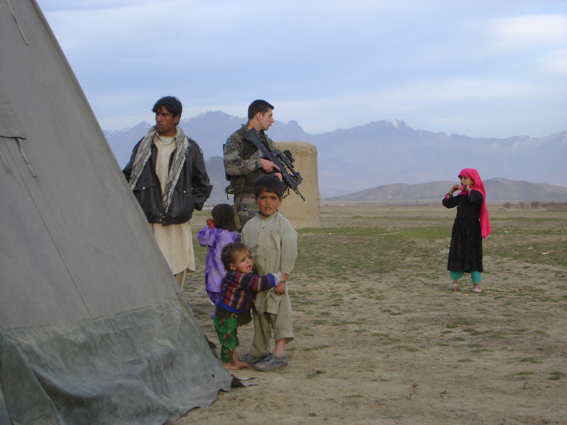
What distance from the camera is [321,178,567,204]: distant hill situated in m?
130

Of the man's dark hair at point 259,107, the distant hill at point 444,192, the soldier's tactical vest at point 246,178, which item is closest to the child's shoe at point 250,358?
the soldier's tactical vest at point 246,178

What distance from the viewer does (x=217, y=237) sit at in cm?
554

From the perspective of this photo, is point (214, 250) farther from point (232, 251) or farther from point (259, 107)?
point (232, 251)

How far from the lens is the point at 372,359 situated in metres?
4.28

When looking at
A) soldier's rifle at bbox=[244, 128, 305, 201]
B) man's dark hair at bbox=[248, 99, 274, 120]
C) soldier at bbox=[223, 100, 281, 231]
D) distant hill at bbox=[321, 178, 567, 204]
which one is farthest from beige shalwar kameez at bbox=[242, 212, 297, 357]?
distant hill at bbox=[321, 178, 567, 204]

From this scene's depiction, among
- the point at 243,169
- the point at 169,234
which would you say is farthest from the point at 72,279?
the point at 243,169

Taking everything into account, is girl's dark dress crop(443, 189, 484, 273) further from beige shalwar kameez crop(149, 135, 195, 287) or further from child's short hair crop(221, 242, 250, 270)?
child's short hair crop(221, 242, 250, 270)

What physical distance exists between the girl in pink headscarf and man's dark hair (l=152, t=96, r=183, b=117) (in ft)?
13.3

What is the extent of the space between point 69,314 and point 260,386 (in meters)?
1.21

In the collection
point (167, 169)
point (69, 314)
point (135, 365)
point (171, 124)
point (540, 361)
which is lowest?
point (540, 361)

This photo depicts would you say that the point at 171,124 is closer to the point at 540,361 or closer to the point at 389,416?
the point at 389,416

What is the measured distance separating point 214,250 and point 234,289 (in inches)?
65.4

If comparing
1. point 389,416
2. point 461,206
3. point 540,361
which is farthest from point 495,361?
point 461,206

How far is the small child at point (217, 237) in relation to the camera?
5516mm
